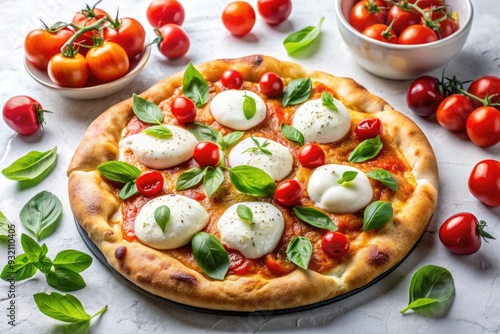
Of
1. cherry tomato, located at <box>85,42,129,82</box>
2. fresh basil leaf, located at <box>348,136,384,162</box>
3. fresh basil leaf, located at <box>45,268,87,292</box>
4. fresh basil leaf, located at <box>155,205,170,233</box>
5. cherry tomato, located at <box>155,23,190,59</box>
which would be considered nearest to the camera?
fresh basil leaf, located at <box>155,205,170,233</box>

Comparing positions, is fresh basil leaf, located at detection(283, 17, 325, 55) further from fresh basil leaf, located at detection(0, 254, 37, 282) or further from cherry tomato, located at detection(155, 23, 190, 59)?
fresh basil leaf, located at detection(0, 254, 37, 282)

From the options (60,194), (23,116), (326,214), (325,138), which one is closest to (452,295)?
(326,214)

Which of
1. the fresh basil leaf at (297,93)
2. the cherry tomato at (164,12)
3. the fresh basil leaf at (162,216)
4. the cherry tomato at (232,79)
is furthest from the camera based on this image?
the cherry tomato at (164,12)

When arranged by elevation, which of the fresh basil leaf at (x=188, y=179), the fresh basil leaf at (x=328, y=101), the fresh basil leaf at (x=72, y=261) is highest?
the fresh basil leaf at (x=328, y=101)

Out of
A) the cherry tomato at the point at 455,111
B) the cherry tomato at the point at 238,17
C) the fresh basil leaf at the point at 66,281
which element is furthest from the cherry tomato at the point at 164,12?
the fresh basil leaf at the point at 66,281

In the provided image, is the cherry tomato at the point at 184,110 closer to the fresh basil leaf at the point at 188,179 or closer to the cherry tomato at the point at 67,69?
the fresh basil leaf at the point at 188,179

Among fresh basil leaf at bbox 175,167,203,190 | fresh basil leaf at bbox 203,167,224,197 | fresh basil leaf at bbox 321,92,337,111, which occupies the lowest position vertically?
fresh basil leaf at bbox 175,167,203,190

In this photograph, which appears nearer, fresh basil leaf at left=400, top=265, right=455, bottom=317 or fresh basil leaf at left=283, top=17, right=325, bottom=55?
fresh basil leaf at left=400, top=265, right=455, bottom=317

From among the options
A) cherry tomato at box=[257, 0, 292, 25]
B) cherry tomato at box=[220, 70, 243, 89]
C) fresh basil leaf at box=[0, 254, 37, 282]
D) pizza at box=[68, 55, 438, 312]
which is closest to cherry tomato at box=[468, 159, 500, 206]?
pizza at box=[68, 55, 438, 312]
